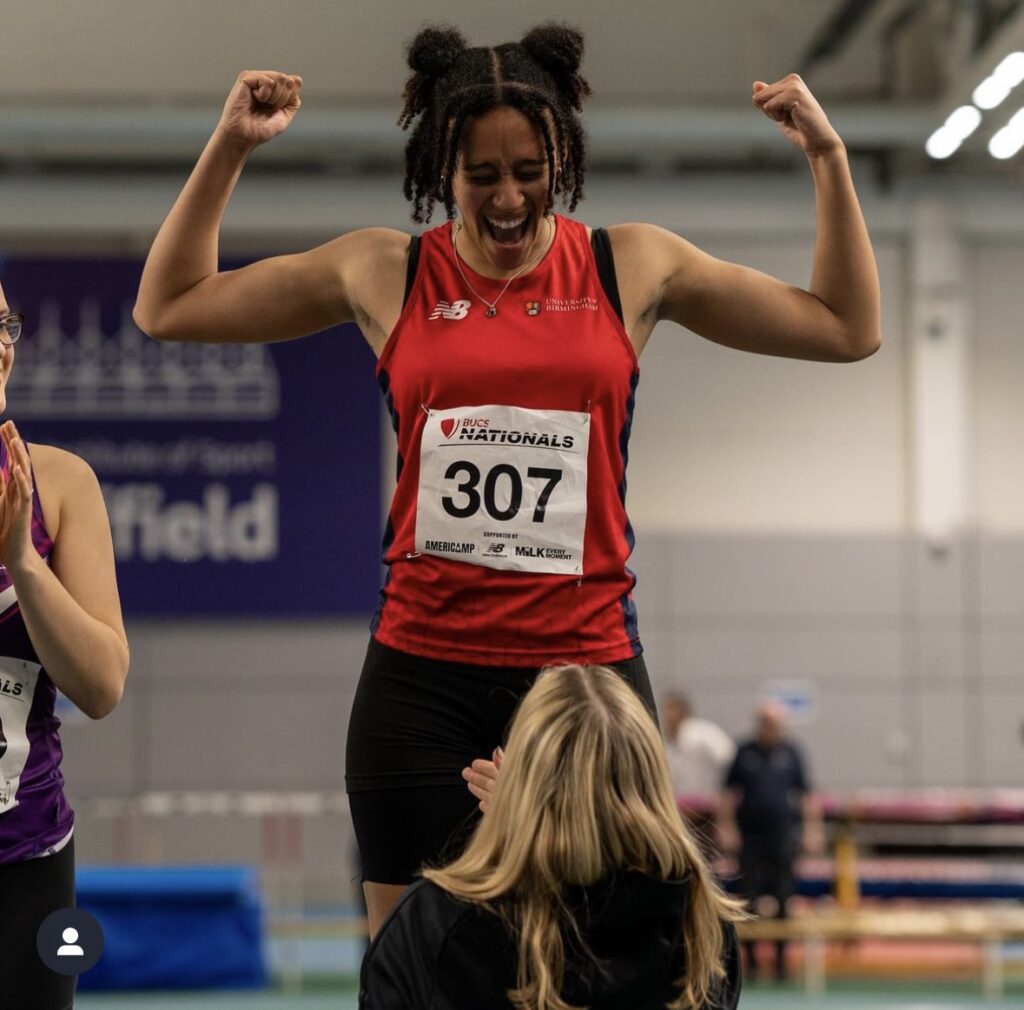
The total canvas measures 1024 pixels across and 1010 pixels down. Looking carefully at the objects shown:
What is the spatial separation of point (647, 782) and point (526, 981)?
0.26 meters

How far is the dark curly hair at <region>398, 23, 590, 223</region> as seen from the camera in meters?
2.16

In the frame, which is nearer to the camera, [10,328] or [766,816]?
[10,328]

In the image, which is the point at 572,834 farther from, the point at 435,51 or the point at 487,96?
the point at 435,51

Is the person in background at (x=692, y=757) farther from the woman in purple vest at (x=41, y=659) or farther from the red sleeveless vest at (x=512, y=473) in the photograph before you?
the woman in purple vest at (x=41, y=659)

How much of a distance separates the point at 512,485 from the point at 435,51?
60 cm

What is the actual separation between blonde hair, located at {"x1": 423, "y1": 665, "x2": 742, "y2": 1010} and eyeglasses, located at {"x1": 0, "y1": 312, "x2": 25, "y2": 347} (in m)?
0.81

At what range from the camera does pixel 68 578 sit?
2115mm

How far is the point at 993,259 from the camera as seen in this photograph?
503 inches

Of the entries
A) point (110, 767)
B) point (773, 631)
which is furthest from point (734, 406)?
point (110, 767)

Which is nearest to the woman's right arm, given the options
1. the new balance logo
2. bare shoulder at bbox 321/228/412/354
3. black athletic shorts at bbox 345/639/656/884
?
bare shoulder at bbox 321/228/412/354

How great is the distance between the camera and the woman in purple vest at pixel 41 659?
6.48 ft

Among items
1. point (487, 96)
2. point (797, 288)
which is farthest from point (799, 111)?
point (487, 96)

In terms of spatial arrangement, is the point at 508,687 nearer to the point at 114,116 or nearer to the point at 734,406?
the point at 114,116

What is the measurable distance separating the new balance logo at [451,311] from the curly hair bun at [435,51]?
0.31m
